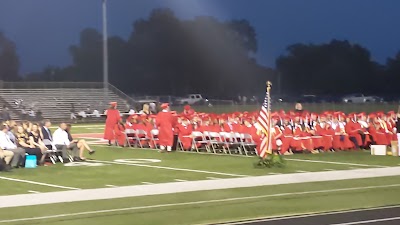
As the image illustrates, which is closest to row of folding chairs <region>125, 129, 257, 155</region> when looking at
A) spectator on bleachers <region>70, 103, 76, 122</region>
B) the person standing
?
the person standing

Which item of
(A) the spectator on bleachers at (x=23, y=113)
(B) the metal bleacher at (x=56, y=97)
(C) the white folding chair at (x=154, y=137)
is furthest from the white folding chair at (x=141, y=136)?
(B) the metal bleacher at (x=56, y=97)

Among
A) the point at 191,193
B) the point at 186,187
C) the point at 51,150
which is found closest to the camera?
the point at 191,193

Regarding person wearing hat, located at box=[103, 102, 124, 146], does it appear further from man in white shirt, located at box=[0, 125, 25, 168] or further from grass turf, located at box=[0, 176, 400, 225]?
grass turf, located at box=[0, 176, 400, 225]

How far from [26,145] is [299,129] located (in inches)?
316

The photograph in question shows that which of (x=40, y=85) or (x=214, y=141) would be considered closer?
(x=214, y=141)

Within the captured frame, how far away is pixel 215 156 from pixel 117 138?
20.4 ft

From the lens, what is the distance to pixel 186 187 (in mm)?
14617

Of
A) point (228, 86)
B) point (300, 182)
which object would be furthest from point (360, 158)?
point (228, 86)

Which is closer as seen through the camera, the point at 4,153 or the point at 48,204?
the point at 48,204

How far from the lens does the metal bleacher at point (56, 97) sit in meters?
58.1

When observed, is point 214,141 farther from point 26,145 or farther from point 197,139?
point 26,145

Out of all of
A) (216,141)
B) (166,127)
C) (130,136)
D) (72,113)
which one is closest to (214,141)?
(216,141)

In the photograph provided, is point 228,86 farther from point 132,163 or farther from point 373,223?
point 373,223

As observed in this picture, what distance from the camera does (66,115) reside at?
58.0 meters
